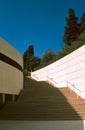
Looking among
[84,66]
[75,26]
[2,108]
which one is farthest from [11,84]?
[75,26]

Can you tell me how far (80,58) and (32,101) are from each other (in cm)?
543

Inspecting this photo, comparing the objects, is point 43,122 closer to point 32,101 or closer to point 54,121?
point 54,121

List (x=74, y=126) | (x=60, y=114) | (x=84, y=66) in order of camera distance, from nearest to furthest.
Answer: (x=74, y=126) → (x=60, y=114) → (x=84, y=66)

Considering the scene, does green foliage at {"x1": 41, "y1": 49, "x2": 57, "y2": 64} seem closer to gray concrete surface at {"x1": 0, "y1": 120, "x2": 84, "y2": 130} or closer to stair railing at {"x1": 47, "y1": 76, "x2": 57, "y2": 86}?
stair railing at {"x1": 47, "y1": 76, "x2": 57, "y2": 86}

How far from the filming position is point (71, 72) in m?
22.6

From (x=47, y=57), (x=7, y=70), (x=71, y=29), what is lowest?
(x=7, y=70)

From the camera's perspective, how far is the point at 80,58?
2089 centimetres

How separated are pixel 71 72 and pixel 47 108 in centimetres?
667

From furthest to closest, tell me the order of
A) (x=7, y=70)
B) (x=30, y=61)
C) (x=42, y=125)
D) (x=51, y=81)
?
(x=30, y=61)
(x=51, y=81)
(x=7, y=70)
(x=42, y=125)

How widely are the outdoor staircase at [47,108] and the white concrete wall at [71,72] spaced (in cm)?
103

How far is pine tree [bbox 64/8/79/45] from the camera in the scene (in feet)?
142

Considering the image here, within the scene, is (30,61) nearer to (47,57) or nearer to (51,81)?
(47,57)

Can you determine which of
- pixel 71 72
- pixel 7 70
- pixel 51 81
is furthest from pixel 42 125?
pixel 51 81

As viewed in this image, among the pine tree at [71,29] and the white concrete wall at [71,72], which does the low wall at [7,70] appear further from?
the pine tree at [71,29]
